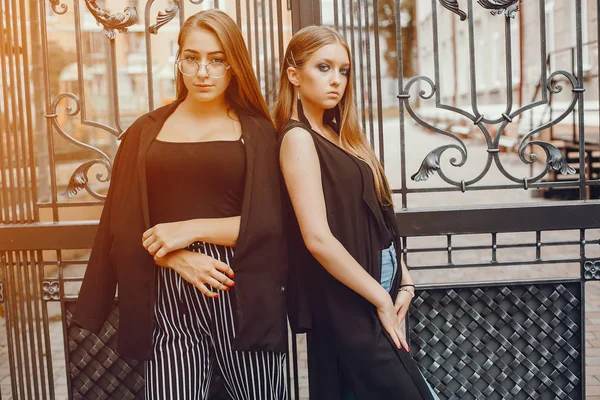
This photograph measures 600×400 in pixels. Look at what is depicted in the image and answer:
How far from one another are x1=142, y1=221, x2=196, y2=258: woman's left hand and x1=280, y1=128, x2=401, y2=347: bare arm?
1.27 ft

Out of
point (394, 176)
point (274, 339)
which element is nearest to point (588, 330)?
point (274, 339)

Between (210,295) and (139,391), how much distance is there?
4.72 ft

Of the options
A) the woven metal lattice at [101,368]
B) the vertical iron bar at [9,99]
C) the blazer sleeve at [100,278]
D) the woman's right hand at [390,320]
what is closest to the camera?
the woman's right hand at [390,320]

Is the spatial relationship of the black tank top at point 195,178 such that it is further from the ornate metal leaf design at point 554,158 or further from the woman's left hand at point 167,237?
the ornate metal leaf design at point 554,158

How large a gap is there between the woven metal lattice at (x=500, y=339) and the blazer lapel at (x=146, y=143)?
1618 mm

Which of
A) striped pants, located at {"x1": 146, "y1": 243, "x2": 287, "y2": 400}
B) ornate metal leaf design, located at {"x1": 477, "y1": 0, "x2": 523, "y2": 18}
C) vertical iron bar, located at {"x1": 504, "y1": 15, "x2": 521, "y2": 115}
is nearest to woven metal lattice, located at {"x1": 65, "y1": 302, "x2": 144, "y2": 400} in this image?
striped pants, located at {"x1": 146, "y1": 243, "x2": 287, "y2": 400}

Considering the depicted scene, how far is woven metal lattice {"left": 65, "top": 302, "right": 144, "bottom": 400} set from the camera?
11.6ft

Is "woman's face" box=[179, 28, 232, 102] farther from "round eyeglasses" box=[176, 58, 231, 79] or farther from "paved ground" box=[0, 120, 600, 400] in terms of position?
"paved ground" box=[0, 120, 600, 400]

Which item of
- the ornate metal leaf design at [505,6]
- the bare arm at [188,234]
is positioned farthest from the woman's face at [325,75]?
the ornate metal leaf design at [505,6]

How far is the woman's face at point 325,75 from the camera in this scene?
8.11 feet

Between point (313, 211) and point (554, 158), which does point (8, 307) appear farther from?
point (554, 158)

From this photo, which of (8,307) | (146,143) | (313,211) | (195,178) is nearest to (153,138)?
(146,143)

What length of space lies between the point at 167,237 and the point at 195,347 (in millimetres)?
443

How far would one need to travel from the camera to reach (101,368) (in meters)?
3.55
